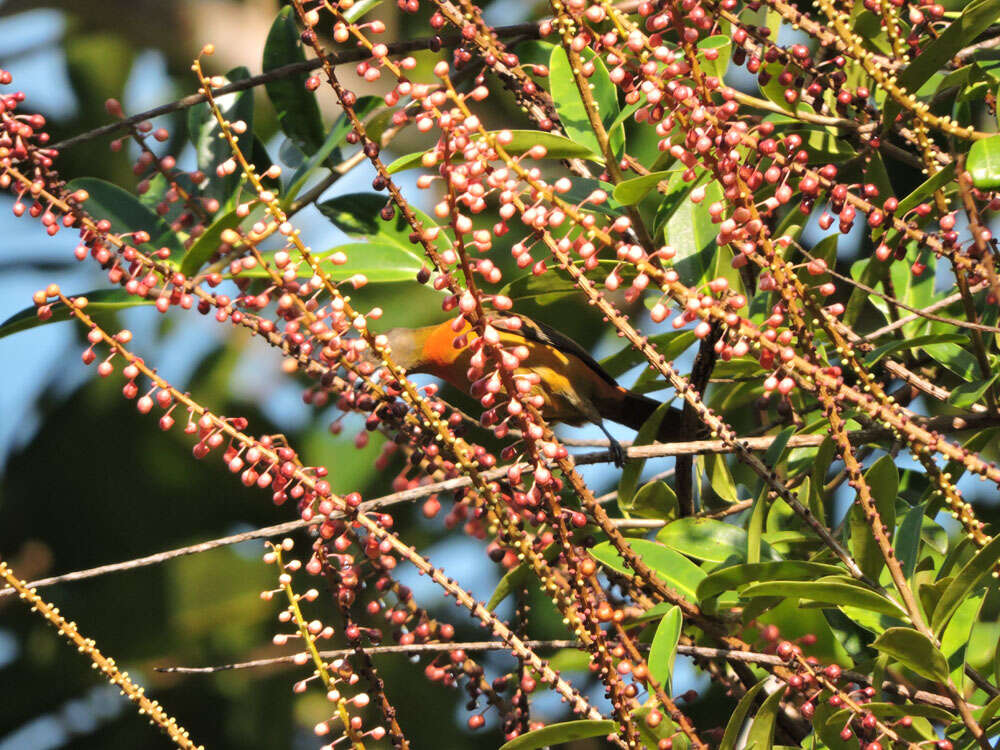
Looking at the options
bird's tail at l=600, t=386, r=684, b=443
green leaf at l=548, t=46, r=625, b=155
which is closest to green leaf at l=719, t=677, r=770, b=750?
green leaf at l=548, t=46, r=625, b=155

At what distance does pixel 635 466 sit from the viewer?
7.78ft

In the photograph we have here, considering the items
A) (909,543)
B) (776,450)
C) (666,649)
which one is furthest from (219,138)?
(909,543)

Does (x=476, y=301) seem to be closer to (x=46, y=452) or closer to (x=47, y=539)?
(x=47, y=539)

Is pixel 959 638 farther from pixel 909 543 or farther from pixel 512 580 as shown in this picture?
pixel 512 580

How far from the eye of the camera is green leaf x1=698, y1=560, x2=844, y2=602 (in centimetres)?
170

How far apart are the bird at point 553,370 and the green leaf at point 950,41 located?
1585 mm

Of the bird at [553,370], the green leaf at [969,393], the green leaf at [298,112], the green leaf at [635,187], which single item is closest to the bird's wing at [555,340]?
the bird at [553,370]

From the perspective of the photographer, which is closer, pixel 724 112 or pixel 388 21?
pixel 724 112

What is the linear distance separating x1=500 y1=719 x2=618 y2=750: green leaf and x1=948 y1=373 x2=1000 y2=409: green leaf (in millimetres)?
822

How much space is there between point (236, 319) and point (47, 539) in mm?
3279

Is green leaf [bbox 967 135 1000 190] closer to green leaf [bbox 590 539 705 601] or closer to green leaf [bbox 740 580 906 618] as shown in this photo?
green leaf [bbox 740 580 906 618]

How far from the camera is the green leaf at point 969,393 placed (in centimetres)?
189

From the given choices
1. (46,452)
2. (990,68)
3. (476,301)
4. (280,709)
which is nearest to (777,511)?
(990,68)

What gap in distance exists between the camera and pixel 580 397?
3797 mm
